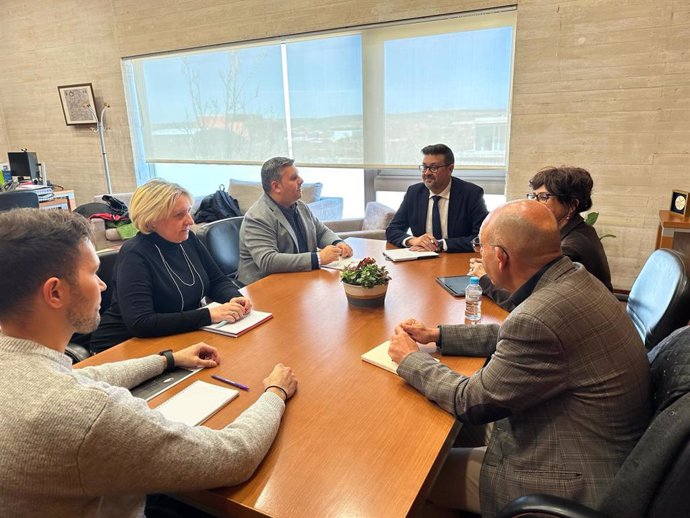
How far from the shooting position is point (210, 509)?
3.13 feet

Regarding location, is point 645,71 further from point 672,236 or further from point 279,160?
point 279,160

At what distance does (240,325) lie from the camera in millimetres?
1656

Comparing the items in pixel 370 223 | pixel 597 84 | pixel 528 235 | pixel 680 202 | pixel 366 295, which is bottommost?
pixel 370 223

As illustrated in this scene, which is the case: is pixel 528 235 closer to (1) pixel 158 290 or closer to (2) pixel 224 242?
(1) pixel 158 290

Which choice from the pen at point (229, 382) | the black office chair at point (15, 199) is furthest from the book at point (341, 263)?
the black office chair at point (15, 199)

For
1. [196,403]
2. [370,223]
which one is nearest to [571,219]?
[196,403]

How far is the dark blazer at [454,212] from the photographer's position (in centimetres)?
291

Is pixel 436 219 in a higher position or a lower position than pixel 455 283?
higher

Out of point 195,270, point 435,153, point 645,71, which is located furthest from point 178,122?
point 645,71

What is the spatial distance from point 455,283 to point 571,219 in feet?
1.82

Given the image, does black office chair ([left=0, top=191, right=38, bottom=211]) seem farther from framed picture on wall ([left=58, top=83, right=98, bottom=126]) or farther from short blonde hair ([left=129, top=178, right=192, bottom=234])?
short blonde hair ([left=129, top=178, right=192, bottom=234])

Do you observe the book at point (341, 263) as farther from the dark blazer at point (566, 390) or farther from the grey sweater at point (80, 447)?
the grey sweater at point (80, 447)

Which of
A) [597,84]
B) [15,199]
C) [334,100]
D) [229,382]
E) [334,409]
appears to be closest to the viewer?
[334,409]

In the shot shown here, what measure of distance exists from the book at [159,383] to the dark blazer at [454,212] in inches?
68.6
